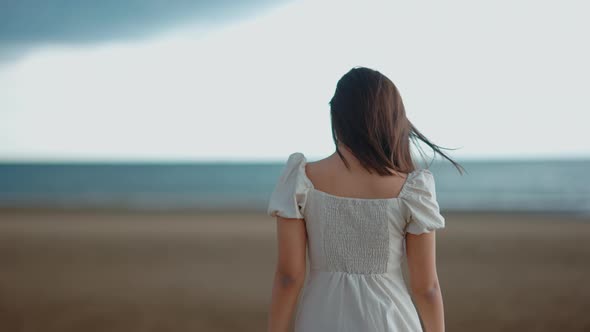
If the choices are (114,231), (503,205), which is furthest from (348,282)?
(503,205)

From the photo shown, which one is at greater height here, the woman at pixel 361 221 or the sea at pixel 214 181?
the woman at pixel 361 221

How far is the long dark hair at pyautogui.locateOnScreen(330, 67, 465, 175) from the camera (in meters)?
1.88

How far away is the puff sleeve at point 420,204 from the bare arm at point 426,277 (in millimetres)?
32

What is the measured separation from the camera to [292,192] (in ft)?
6.33

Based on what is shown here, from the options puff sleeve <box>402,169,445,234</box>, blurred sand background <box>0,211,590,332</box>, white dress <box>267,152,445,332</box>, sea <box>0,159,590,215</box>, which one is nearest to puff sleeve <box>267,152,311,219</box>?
white dress <box>267,152,445,332</box>

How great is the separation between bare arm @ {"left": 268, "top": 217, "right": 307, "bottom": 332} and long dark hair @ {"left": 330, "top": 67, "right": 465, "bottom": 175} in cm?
26

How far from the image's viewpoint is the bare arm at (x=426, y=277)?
194 cm

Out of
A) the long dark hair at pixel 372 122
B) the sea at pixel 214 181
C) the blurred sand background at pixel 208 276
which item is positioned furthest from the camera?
the sea at pixel 214 181

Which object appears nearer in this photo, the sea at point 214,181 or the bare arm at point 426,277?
the bare arm at point 426,277

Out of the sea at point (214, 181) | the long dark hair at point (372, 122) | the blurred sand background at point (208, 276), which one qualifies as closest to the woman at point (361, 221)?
the long dark hair at point (372, 122)

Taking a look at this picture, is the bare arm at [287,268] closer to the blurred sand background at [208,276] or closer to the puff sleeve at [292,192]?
the puff sleeve at [292,192]

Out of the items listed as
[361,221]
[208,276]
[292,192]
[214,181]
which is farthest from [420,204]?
[214,181]

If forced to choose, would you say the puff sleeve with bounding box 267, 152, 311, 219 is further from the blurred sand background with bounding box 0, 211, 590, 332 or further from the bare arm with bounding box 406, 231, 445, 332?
the blurred sand background with bounding box 0, 211, 590, 332

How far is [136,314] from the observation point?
557 cm
